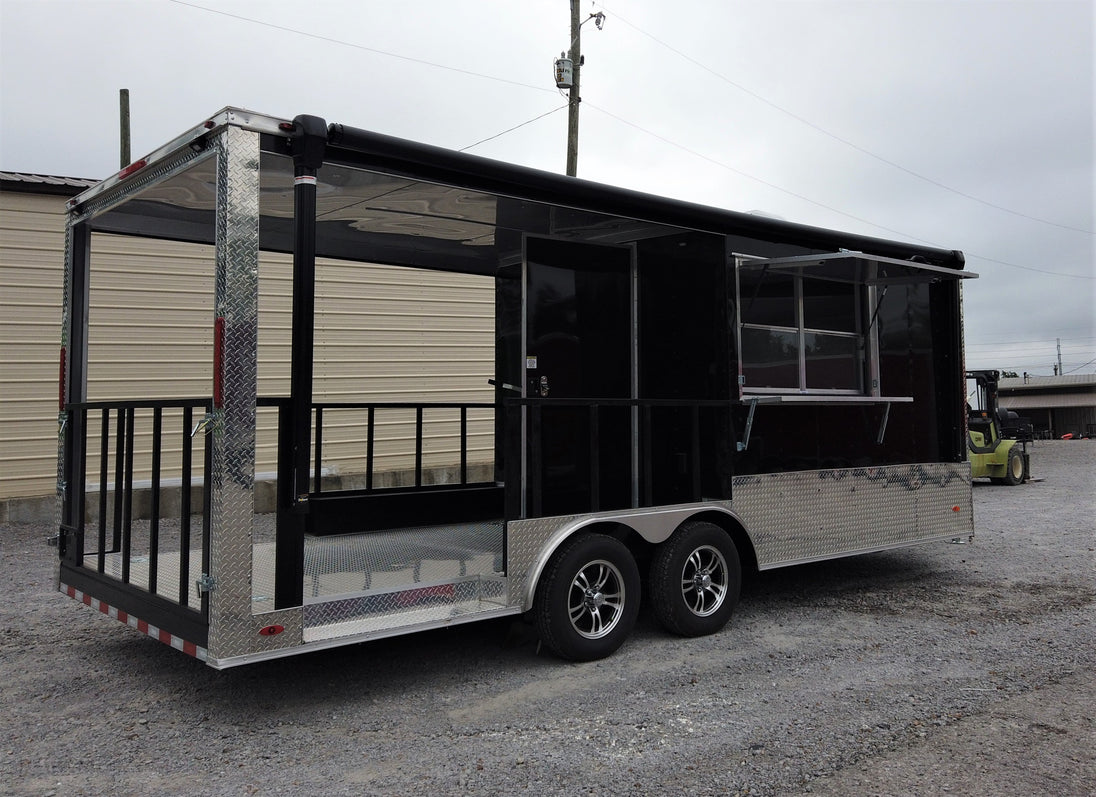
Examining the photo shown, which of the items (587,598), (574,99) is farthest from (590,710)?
(574,99)

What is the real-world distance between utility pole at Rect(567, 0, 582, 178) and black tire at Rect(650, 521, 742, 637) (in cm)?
851

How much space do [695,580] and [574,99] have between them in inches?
384

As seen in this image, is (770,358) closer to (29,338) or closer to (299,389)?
(299,389)

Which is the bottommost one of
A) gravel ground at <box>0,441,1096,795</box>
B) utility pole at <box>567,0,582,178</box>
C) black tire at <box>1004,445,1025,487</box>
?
gravel ground at <box>0,441,1096,795</box>

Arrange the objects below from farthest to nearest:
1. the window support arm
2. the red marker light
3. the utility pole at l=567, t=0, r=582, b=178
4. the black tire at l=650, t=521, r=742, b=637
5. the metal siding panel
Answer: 1. the utility pole at l=567, t=0, r=582, b=178
2. the metal siding panel
3. the window support arm
4. the black tire at l=650, t=521, r=742, b=637
5. the red marker light

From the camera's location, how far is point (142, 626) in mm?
4176

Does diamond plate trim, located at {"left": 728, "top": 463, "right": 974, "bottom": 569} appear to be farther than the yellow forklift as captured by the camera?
No

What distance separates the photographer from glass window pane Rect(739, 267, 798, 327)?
19.0 ft

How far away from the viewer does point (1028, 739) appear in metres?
3.71

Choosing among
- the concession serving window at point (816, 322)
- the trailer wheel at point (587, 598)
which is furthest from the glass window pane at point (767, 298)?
the trailer wheel at point (587, 598)

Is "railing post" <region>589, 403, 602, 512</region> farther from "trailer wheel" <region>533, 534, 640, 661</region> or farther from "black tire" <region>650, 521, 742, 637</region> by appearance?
"black tire" <region>650, 521, 742, 637</region>

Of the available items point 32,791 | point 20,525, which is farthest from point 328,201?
point 20,525

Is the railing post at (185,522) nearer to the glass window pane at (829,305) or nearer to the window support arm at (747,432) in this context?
the window support arm at (747,432)

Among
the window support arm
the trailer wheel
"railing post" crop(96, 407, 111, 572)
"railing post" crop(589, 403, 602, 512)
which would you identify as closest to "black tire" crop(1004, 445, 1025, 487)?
the window support arm
